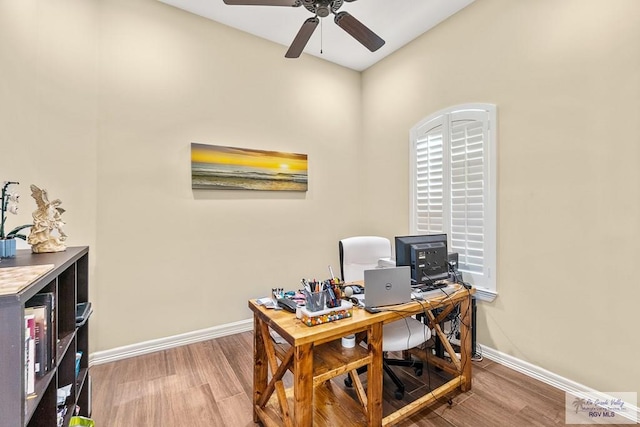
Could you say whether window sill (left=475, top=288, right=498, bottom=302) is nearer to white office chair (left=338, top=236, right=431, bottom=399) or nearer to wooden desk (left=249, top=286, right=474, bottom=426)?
wooden desk (left=249, top=286, right=474, bottom=426)

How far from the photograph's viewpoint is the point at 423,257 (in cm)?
198

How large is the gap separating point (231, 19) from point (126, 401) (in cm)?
335

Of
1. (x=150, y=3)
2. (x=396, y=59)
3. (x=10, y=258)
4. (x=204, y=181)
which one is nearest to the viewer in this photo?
(x=10, y=258)

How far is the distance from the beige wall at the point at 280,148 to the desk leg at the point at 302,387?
186cm

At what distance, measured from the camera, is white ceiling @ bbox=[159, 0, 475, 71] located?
2652mm

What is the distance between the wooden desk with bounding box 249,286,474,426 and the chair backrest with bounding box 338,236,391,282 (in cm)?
77

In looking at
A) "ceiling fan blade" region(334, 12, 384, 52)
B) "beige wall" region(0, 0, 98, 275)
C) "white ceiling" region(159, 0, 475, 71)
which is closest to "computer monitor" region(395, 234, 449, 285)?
"ceiling fan blade" region(334, 12, 384, 52)

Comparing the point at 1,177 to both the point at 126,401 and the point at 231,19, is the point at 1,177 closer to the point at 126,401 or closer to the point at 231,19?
the point at 126,401

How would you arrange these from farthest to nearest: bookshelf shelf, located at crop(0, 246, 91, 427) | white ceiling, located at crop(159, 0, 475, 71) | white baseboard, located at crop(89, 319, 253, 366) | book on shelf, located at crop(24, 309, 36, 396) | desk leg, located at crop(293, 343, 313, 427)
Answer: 1. white ceiling, located at crop(159, 0, 475, 71)
2. white baseboard, located at crop(89, 319, 253, 366)
3. desk leg, located at crop(293, 343, 313, 427)
4. book on shelf, located at crop(24, 309, 36, 396)
5. bookshelf shelf, located at crop(0, 246, 91, 427)

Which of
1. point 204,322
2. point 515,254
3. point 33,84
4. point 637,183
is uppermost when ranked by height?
point 33,84

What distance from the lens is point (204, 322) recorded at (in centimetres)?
289

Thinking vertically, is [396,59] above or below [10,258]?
above

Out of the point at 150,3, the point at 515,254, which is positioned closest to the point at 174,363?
the point at 515,254

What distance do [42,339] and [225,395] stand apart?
4.37 ft
